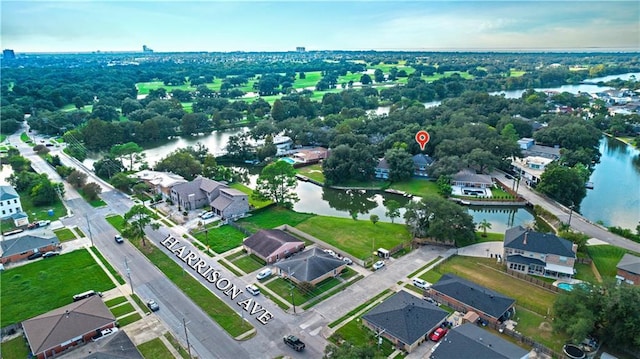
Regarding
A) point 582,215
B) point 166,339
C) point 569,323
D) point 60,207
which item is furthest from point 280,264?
point 582,215

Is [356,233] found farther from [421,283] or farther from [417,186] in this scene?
[417,186]

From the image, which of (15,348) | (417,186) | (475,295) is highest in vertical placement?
(417,186)

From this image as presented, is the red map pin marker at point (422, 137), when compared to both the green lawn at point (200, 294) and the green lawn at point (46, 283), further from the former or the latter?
the green lawn at point (46, 283)

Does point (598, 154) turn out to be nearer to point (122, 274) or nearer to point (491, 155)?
point (491, 155)

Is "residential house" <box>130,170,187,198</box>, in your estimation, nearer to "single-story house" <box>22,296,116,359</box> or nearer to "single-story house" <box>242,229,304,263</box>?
"single-story house" <box>242,229,304,263</box>

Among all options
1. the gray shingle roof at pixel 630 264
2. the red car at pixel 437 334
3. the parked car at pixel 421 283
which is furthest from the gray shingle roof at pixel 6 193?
the gray shingle roof at pixel 630 264

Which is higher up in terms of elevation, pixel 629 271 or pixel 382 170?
pixel 382 170

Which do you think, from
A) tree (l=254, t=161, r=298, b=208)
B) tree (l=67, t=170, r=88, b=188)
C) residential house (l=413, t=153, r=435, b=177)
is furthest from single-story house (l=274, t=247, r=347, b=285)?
tree (l=67, t=170, r=88, b=188)

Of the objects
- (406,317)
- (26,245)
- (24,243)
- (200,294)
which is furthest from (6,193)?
(406,317)
